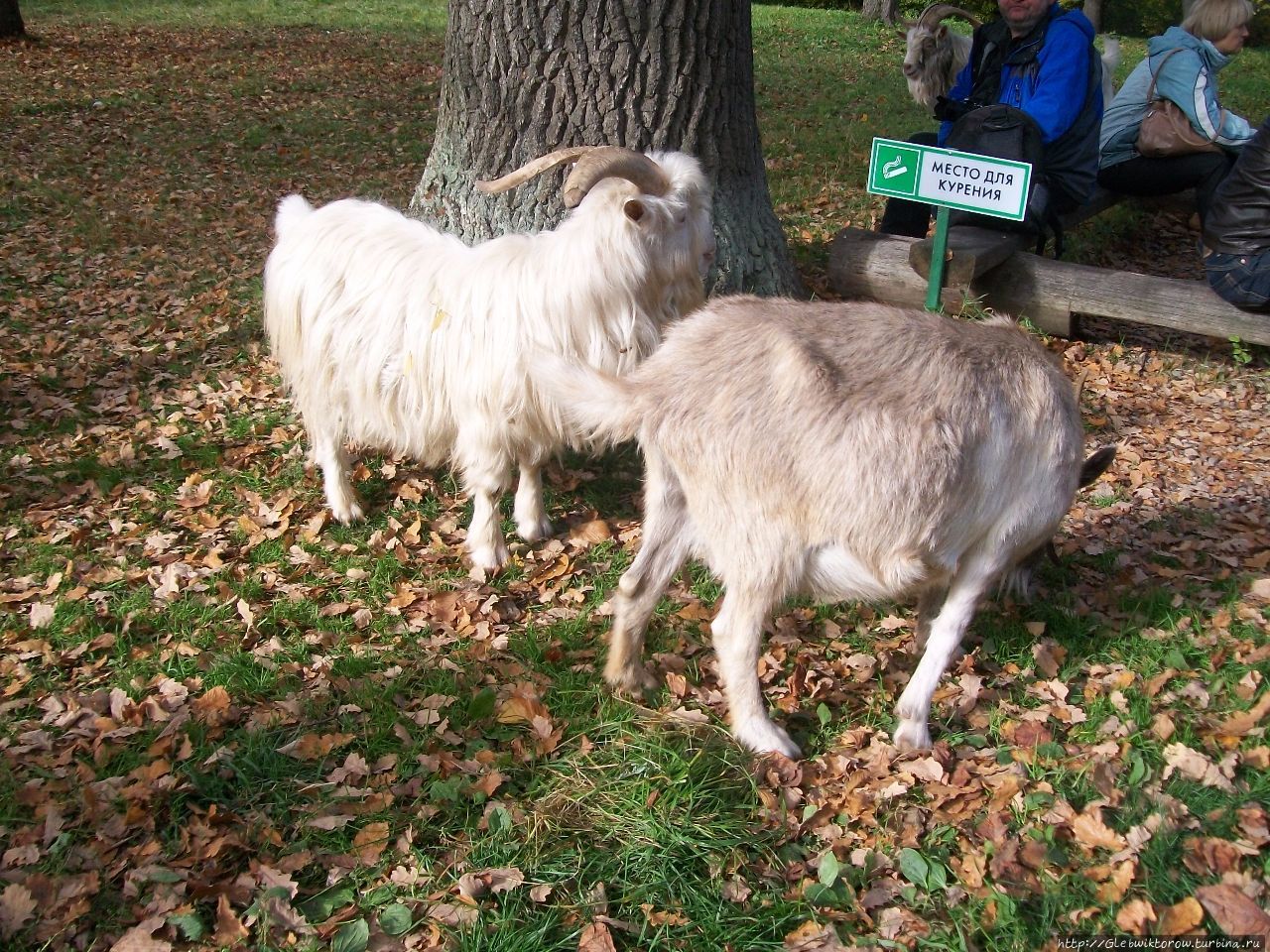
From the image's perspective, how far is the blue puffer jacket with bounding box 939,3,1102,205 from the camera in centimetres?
569

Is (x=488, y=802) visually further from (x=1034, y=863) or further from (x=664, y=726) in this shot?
(x=1034, y=863)

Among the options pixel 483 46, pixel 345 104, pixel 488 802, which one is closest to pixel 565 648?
pixel 488 802

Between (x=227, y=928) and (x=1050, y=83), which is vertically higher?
(x=1050, y=83)

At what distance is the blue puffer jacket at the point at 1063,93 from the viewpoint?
5.69 meters

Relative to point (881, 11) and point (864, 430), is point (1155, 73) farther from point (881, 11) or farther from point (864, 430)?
point (881, 11)

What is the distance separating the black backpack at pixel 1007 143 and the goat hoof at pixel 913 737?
335 cm

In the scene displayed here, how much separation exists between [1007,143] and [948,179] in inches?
36.3

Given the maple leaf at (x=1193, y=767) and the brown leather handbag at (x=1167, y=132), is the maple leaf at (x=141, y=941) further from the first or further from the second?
the brown leather handbag at (x=1167, y=132)

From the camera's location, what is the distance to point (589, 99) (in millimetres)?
4805

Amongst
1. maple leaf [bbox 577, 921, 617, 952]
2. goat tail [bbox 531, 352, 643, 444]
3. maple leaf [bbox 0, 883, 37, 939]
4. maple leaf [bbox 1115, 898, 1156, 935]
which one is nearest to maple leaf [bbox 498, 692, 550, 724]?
maple leaf [bbox 577, 921, 617, 952]

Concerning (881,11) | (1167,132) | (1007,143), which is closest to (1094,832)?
(1007,143)

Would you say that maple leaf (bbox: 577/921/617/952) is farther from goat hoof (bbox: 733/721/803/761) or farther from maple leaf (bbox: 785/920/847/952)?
goat hoof (bbox: 733/721/803/761)

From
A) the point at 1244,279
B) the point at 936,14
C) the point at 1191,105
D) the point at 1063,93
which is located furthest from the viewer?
the point at 936,14

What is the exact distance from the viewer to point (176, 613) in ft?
12.5
